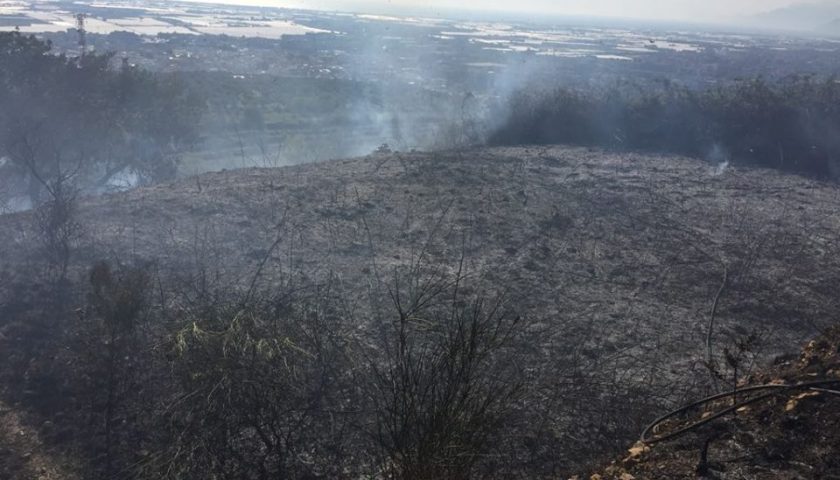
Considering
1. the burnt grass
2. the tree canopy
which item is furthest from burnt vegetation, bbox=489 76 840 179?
the tree canopy

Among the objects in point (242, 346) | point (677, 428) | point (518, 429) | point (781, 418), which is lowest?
point (518, 429)

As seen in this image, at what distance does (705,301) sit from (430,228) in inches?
203

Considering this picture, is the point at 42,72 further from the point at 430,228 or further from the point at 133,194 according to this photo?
the point at 430,228

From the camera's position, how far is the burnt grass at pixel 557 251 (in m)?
7.28

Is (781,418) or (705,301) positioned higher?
(781,418)

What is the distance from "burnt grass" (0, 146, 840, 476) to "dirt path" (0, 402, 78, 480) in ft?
2.49

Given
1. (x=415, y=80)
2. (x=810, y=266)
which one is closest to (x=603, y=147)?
(x=810, y=266)

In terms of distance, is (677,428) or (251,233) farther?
(251,233)

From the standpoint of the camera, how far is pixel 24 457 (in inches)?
216

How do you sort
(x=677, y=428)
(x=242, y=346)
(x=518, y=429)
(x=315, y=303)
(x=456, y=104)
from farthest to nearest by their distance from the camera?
(x=456, y=104), (x=315, y=303), (x=518, y=429), (x=677, y=428), (x=242, y=346)

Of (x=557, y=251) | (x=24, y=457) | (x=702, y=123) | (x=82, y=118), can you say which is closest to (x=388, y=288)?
(x=24, y=457)

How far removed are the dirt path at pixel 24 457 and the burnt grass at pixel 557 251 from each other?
0.76 meters

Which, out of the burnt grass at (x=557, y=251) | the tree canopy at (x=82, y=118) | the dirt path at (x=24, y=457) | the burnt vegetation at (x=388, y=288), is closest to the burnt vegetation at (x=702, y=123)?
the burnt vegetation at (x=388, y=288)

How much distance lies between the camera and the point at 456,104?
31641mm
